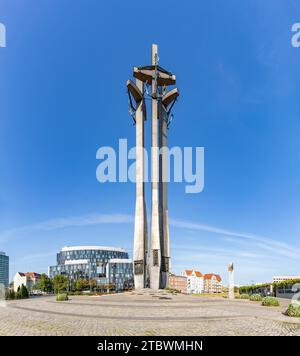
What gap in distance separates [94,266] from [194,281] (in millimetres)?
57930

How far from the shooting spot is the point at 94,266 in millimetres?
126875

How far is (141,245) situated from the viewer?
3841 cm

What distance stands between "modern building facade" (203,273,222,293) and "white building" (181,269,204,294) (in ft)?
14.1

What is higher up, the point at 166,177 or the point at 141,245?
the point at 166,177

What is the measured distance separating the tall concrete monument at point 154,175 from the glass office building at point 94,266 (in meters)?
78.7

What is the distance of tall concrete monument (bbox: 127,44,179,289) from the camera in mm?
38062

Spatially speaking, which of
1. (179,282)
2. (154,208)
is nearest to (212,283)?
(179,282)

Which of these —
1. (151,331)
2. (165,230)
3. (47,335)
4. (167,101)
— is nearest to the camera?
(47,335)

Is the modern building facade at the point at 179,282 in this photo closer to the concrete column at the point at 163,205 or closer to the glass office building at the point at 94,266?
the glass office building at the point at 94,266

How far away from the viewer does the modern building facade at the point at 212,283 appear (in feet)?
549

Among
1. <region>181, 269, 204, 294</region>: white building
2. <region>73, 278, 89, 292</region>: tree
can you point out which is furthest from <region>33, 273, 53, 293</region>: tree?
<region>181, 269, 204, 294</region>: white building
